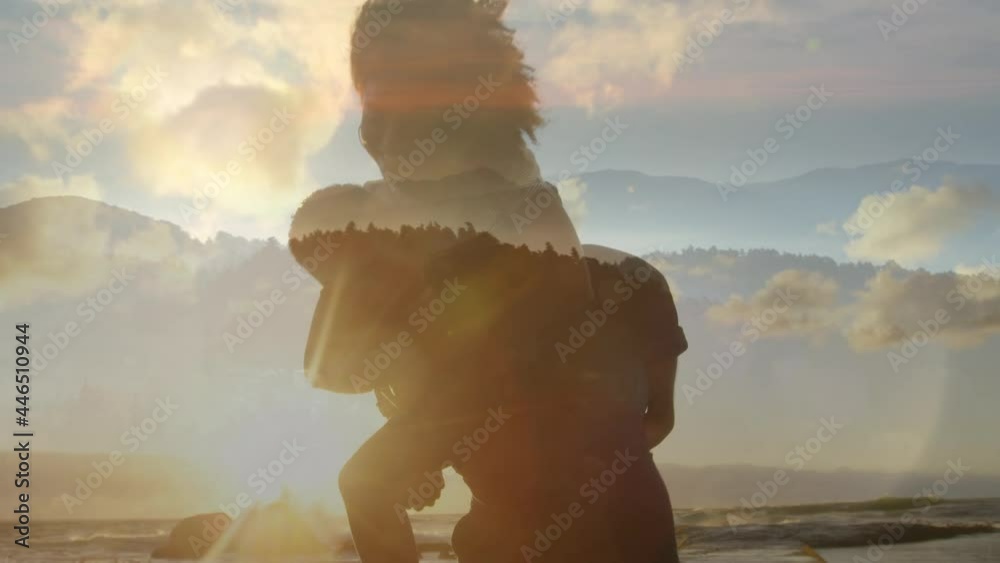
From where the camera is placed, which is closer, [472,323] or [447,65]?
[472,323]

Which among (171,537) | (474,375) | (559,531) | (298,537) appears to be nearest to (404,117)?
(474,375)

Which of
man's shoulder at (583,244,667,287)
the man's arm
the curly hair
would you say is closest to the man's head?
the curly hair

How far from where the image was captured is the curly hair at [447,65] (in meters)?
1.83

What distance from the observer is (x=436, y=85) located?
1825 millimetres

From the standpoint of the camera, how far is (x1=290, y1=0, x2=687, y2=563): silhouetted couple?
1.71m

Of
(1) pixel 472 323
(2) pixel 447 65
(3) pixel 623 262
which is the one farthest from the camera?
(3) pixel 623 262

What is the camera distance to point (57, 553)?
10.0m

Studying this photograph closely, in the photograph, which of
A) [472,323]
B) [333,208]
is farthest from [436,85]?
[472,323]

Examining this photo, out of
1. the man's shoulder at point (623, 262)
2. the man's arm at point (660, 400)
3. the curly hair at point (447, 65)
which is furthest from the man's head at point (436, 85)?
the man's arm at point (660, 400)

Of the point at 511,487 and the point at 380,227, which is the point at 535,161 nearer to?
the point at 380,227

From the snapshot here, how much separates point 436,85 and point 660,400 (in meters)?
0.87

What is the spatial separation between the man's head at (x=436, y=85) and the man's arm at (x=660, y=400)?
0.60m

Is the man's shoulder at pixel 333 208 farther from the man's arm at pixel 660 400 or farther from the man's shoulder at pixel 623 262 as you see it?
the man's arm at pixel 660 400

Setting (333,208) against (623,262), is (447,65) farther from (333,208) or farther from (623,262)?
(623,262)
